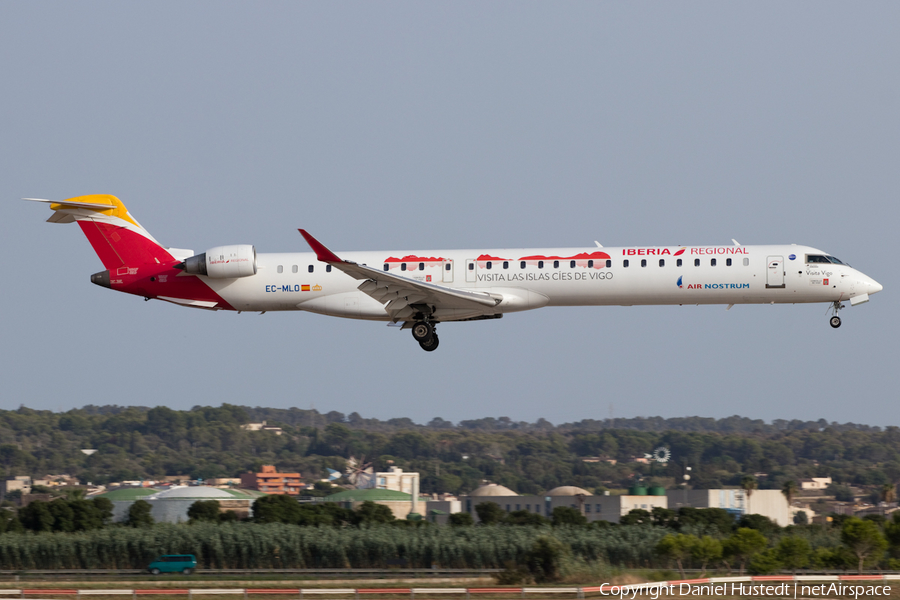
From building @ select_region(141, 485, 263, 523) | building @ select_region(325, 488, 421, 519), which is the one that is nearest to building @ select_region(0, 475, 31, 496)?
building @ select_region(141, 485, 263, 523)

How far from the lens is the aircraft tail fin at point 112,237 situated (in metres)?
32.6

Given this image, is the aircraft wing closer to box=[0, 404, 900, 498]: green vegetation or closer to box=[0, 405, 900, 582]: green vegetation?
box=[0, 405, 900, 582]: green vegetation

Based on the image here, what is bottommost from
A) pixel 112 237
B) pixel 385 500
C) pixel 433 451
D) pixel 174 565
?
pixel 174 565

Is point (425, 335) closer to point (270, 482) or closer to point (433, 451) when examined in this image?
point (270, 482)

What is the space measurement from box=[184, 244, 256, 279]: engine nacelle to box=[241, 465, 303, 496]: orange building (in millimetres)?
74325

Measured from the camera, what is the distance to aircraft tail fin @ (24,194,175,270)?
32625mm

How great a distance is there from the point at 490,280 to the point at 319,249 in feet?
17.5

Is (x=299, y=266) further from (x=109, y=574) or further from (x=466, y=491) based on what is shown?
(x=466, y=491)

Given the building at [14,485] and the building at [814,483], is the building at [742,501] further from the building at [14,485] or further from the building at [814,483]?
the building at [14,485]

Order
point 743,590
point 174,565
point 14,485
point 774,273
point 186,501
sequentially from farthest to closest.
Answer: point 14,485 → point 186,501 → point 174,565 → point 774,273 → point 743,590

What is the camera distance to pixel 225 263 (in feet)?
103

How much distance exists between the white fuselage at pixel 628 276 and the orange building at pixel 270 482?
7634cm

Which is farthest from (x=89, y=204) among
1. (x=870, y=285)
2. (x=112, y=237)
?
(x=870, y=285)

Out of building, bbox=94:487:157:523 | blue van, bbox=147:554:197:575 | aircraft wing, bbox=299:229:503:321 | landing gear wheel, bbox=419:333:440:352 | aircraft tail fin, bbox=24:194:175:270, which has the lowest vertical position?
blue van, bbox=147:554:197:575
